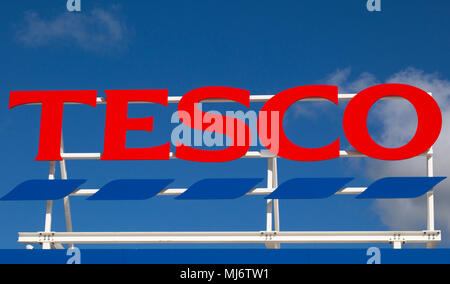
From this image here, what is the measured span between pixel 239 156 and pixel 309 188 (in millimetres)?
2000

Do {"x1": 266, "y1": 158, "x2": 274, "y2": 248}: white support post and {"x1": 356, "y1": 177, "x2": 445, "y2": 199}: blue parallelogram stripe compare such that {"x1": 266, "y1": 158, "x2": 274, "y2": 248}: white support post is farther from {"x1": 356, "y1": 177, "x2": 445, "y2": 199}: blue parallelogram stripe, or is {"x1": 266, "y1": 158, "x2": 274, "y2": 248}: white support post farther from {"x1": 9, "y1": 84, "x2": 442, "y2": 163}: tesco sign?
{"x1": 356, "y1": 177, "x2": 445, "y2": 199}: blue parallelogram stripe

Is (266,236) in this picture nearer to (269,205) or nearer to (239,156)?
(269,205)

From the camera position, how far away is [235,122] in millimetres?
17766

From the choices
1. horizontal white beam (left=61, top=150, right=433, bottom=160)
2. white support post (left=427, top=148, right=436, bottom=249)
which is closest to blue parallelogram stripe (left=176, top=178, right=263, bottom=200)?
horizontal white beam (left=61, top=150, right=433, bottom=160)

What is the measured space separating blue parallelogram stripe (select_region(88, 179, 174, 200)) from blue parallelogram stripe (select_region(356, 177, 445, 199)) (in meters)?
4.83

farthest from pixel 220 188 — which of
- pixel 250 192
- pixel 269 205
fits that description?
pixel 269 205

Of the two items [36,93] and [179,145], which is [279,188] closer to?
[179,145]

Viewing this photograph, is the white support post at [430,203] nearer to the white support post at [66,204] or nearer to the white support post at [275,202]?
the white support post at [275,202]

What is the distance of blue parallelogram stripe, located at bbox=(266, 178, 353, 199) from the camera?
16.5m

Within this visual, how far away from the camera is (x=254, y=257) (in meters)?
13.9

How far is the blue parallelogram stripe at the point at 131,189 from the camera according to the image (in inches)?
664
